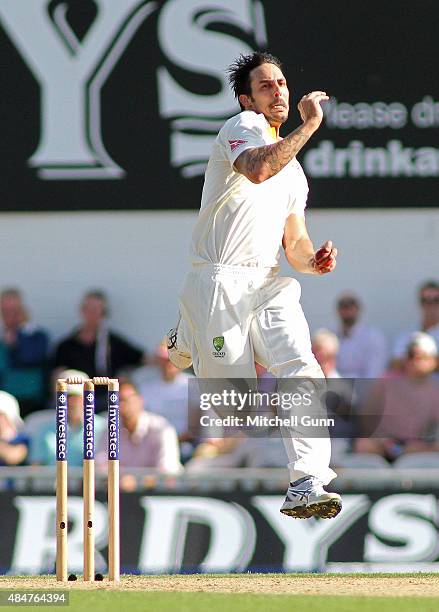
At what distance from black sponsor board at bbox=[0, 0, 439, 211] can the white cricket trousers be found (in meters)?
5.16

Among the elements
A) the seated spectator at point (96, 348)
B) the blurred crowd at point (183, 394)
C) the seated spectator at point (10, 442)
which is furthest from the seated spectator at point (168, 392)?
the seated spectator at point (10, 442)

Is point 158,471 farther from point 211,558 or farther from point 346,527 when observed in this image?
point 346,527

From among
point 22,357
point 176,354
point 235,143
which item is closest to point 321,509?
point 176,354

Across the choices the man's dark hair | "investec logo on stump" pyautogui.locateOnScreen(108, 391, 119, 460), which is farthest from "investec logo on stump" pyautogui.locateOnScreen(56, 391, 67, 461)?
the man's dark hair

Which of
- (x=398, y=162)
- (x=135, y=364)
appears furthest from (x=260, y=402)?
(x=398, y=162)

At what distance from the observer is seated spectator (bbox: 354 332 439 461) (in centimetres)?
1067

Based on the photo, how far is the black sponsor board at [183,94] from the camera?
12516 mm

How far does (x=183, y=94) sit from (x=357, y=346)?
2.76 meters

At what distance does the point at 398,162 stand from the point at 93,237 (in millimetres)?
2771

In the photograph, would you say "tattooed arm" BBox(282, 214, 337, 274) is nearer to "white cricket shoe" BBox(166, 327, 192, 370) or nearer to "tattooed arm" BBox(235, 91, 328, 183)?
"tattooed arm" BBox(235, 91, 328, 183)

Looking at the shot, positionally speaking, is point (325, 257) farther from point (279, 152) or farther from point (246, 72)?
point (246, 72)

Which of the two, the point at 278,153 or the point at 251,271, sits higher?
the point at 278,153

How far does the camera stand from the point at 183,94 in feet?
41.7

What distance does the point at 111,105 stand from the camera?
12727 mm
